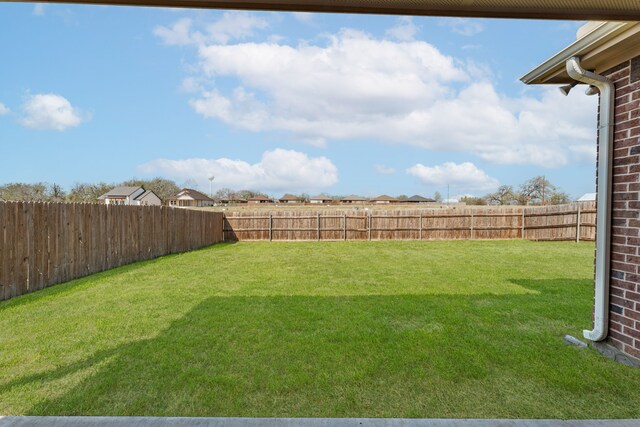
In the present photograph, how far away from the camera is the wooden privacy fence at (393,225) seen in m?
14.4

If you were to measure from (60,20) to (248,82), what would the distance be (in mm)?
4969

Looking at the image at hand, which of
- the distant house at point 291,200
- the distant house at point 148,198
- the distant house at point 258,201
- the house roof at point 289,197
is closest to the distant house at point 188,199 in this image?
the distant house at point 148,198

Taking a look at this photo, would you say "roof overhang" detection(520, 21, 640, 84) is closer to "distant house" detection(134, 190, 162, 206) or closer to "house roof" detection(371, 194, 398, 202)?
"distant house" detection(134, 190, 162, 206)

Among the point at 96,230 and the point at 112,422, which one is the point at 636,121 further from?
the point at 96,230

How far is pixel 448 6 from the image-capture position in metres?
1.48

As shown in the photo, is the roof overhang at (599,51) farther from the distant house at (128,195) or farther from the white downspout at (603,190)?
the distant house at (128,195)

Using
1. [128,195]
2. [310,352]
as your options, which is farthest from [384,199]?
[310,352]

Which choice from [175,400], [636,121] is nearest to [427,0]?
[636,121]

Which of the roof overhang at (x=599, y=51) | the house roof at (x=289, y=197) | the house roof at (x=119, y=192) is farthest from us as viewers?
the house roof at (x=289, y=197)

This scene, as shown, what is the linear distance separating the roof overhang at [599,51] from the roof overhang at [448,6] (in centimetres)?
112

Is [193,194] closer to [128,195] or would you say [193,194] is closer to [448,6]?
[128,195]

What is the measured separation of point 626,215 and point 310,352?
2846 mm

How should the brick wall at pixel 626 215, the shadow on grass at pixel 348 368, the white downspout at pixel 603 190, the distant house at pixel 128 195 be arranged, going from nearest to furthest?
the shadow on grass at pixel 348 368 < the brick wall at pixel 626 215 < the white downspout at pixel 603 190 < the distant house at pixel 128 195

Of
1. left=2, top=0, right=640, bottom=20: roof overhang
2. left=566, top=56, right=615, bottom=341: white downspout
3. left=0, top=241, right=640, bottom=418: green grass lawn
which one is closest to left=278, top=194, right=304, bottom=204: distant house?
left=0, top=241, right=640, bottom=418: green grass lawn
